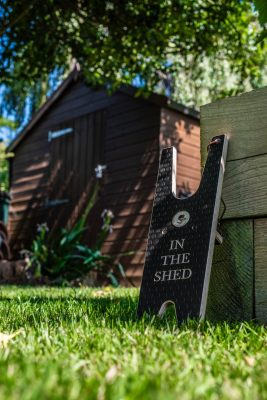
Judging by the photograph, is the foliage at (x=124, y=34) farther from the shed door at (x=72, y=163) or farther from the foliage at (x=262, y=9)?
the foliage at (x=262, y=9)

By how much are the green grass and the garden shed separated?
660 cm

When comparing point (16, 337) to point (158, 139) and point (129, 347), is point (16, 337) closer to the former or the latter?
point (129, 347)

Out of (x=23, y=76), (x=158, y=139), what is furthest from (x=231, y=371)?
(x=158, y=139)

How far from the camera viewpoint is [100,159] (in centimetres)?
998

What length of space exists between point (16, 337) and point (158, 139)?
23.6ft

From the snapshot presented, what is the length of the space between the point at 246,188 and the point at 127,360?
4.37ft

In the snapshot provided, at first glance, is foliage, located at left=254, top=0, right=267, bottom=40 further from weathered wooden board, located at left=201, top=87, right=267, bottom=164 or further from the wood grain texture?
the wood grain texture

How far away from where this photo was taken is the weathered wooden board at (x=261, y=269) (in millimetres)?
2455

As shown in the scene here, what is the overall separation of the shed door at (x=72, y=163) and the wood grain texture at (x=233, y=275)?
742 cm

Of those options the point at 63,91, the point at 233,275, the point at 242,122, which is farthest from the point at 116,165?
the point at 233,275

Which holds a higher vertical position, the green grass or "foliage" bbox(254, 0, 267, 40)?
"foliage" bbox(254, 0, 267, 40)

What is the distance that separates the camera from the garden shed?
8953 mm

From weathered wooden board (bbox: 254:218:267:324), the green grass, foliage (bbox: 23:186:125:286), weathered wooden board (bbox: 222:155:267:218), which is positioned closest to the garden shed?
foliage (bbox: 23:186:125:286)

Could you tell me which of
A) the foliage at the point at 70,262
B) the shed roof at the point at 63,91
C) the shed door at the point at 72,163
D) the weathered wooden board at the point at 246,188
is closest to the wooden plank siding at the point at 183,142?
the shed roof at the point at 63,91
